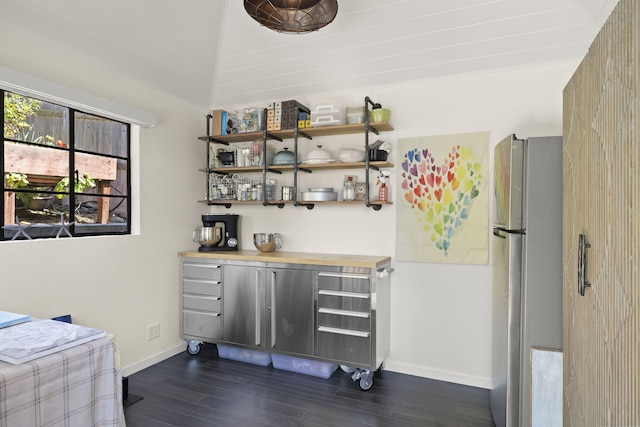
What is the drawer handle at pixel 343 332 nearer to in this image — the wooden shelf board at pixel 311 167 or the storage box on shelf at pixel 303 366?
the storage box on shelf at pixel 303 366

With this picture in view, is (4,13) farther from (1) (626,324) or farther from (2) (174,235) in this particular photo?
(1) (626,324)

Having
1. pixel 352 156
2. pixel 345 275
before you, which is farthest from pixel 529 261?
pixel 352 156

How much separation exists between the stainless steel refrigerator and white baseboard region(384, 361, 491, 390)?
36.6 inches

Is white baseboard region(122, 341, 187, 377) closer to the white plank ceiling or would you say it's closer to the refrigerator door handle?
the white plank ceiling

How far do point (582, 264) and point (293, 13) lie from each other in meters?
1.83

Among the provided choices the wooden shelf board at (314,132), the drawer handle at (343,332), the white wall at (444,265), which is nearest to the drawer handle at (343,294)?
the drawer handle at (343,332)

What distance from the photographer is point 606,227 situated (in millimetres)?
946

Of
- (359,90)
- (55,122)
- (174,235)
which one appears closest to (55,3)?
(55,122)

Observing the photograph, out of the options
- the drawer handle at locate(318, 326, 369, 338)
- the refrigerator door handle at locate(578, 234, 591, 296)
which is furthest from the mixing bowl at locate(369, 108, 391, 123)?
the refrigerator door handle at locate(578, 234, 591, 296)

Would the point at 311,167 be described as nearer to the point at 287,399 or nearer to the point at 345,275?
the point at 345,275

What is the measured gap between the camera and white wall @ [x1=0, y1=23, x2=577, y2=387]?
2604 mm

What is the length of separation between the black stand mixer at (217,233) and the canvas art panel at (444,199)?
5.25 feet

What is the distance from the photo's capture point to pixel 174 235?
357 cm

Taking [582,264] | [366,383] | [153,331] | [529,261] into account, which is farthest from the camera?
[153,331]
